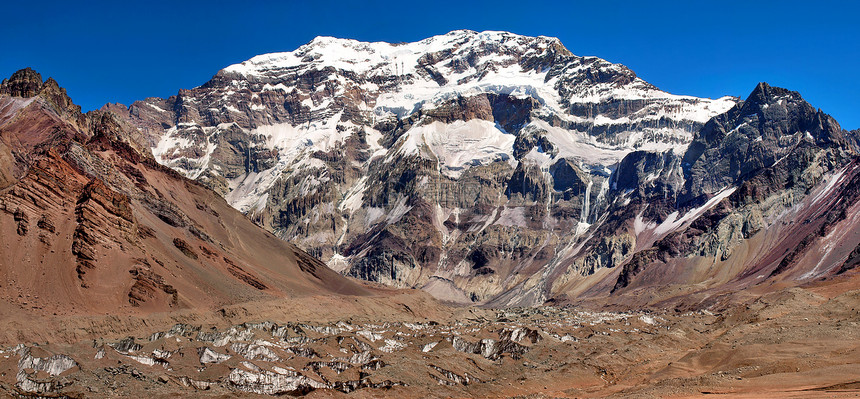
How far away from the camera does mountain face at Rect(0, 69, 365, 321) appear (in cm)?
8781

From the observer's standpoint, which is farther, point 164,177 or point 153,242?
Answer: point 164,177

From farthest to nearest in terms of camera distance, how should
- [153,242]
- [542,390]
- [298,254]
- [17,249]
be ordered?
Result: [298,254]
[153,242]
[17,249]
[542,390]

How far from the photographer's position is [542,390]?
59656 mm

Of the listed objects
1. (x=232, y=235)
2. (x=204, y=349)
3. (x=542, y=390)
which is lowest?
(x=542, y=390)

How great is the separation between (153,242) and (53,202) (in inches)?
762

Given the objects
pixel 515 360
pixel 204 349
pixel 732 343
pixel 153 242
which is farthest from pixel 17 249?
pixel 732 343

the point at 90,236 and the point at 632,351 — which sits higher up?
the point at 90,236

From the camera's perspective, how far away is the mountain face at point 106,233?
8781cm

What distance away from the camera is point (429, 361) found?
2466 inches

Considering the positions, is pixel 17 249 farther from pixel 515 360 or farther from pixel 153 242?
pixel 515 360

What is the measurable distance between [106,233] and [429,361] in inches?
2323

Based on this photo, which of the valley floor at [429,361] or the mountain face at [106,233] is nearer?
the valley floor at [429,361]

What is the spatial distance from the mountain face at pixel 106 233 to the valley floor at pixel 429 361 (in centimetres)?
809

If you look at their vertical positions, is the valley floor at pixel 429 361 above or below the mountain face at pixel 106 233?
below
